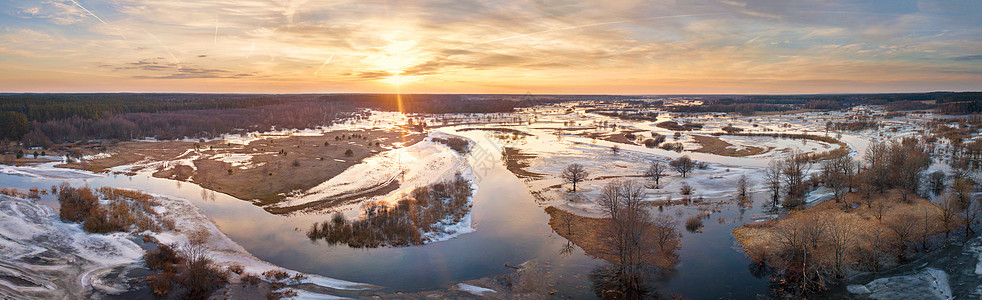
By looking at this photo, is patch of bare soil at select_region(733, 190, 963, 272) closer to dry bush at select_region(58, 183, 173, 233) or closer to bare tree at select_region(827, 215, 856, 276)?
bare tree at select_region(827, 215, 856, 276)

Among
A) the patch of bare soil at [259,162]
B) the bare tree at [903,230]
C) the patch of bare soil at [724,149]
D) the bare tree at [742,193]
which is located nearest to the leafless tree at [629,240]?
the bare tree at [903,230]

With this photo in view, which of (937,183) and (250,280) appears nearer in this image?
(250,280)

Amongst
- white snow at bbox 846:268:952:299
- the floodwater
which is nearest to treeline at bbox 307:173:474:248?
the floodwater

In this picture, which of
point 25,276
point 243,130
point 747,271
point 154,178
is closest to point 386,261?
point 25,276

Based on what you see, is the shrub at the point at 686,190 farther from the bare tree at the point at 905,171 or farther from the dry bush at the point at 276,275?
the dry bush at the point at 276,275

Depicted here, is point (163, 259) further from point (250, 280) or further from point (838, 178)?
point (838, 178)

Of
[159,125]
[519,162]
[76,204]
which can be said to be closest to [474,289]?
[76,204]
